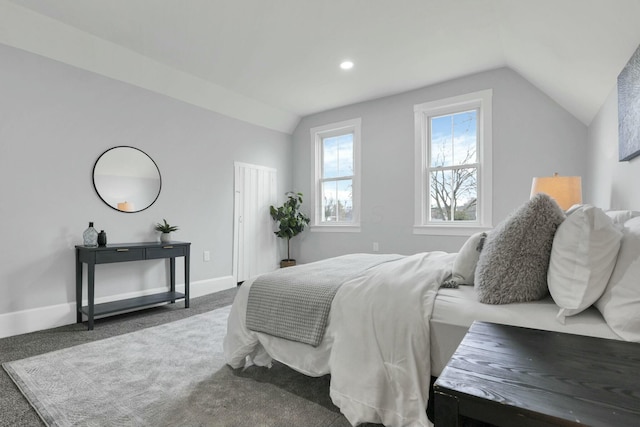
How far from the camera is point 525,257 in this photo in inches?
53.7

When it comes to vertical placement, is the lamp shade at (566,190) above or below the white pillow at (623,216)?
above

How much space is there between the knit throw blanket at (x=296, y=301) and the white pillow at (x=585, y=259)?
982 mm

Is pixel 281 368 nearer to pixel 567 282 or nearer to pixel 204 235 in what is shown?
pixel 567 282

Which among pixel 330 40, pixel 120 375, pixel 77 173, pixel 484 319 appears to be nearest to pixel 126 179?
pixel 77 173

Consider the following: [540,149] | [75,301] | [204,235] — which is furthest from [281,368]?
[540,149]

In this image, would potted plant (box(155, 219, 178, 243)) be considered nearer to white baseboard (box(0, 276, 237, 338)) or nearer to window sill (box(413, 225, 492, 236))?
white baseboard (box(0, 276, 237, 338))

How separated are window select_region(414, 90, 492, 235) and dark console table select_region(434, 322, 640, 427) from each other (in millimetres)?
3140

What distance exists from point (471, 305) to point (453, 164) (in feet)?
10.2

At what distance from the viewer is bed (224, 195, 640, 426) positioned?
3.90 feet

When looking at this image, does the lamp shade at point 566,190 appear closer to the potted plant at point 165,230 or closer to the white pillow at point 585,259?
the white pillow at point 585,259

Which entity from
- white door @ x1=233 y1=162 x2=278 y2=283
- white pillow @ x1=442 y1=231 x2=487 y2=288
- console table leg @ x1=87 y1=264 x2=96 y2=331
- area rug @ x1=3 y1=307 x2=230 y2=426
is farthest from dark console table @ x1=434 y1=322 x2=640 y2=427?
white door @ x1=233 y1=162 x2=278 y2=283

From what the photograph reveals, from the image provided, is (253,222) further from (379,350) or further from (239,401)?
(379,350)

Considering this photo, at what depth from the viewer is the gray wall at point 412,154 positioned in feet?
11.4

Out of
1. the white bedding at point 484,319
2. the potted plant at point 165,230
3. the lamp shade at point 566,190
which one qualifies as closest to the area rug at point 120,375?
the potted plant at point 165,230
